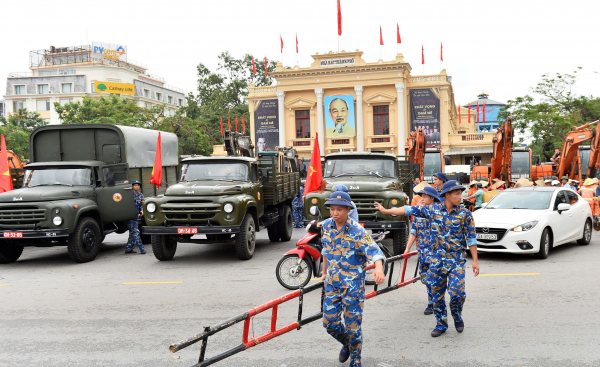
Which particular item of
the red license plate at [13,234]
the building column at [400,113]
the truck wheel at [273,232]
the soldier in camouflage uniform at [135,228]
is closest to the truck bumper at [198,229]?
the soldier in camouflage uniform at [135,228]

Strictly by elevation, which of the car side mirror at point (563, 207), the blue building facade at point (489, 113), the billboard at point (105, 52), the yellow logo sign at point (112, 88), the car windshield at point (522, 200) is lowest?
the car side mirror at point (563, 207)

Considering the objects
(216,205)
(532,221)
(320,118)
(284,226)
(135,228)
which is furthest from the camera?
(320,118)

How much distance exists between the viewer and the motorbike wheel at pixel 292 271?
8977mm

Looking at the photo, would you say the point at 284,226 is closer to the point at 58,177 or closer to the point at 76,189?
the point at 76,189

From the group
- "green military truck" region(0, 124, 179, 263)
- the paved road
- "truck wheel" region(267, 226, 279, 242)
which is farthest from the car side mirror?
"green military truck" region(0, 124, 179, 263)

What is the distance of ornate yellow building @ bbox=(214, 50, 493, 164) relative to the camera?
47750mm

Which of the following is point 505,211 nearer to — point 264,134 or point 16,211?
point 16,211

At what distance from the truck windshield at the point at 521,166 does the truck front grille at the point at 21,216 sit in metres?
23.1

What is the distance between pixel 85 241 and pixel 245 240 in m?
3.49

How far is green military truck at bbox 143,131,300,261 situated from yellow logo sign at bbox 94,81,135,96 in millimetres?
70257

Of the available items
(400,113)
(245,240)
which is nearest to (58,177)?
(245,240)

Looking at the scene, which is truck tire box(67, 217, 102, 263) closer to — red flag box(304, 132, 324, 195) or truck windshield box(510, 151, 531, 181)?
red flag box(304, 132, 324, 195)

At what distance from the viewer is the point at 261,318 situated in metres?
7.20

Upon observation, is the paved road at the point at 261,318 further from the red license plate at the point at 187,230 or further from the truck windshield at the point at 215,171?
the truck windshield at the point at 215,171
